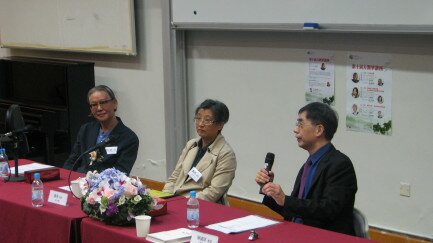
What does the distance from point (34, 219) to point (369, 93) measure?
100 inches

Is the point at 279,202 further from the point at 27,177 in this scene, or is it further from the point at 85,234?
the point at 27,177

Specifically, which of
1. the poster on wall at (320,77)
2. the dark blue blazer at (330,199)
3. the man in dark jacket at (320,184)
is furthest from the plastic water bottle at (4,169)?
the poster on wall at (320,77)

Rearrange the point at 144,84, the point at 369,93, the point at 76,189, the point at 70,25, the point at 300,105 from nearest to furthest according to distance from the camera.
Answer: the point at 76,189 → the point at 369,93 → the point at 300,105 → the point at 144,84 → the point at 70,25

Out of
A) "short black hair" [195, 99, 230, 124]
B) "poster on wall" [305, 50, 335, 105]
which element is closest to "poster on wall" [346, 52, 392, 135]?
"poster on wall" [305, 50, 335, 105]

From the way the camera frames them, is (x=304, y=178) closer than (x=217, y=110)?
Yes

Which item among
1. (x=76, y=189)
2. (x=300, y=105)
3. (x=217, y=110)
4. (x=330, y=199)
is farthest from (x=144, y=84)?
(x=330, y=199)

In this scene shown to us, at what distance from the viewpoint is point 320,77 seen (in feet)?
16.9

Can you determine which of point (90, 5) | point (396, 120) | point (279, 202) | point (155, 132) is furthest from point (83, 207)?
point (90, 5)

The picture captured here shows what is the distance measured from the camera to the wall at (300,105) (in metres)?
4.65

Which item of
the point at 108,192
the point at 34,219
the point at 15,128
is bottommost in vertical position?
the point at 34,219

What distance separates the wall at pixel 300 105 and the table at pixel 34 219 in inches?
84.1

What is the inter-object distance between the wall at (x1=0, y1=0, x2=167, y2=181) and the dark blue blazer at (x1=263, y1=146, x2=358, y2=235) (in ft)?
10.9

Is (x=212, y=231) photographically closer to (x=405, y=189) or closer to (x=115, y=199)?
(x=115, y=199)

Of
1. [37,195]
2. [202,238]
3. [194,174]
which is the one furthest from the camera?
[194,174]
